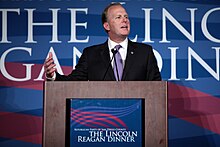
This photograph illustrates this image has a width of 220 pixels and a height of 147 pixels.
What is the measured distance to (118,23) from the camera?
2119 millimetres

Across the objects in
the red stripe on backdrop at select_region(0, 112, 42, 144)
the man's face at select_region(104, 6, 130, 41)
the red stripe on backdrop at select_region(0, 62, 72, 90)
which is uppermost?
the man's face at select_region(104, 6, 130, 41)

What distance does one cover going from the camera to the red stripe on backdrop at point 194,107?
2.84m

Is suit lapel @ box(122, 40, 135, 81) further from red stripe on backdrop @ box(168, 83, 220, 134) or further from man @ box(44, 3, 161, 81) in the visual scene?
red stripe on backdrop @ box(168, 83, 220, 134)

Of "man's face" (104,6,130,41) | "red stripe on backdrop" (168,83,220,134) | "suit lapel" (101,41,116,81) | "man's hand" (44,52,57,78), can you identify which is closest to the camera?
"man's hand" (44,52,57,78)

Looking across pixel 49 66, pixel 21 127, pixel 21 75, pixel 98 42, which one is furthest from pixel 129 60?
pixel 21 127

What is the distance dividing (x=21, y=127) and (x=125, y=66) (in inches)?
52.6

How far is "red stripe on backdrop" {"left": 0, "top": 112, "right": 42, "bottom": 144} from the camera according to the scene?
2.92m

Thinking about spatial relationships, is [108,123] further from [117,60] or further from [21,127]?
[21,127]

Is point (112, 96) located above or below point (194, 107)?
above

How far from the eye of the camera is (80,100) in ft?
5.12

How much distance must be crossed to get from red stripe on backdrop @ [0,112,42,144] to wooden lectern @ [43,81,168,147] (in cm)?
→ 139

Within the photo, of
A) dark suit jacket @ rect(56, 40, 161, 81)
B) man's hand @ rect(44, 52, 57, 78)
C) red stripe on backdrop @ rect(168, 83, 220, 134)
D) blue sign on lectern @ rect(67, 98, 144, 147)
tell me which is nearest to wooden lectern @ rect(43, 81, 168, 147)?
blue sign on lectern @ rect(67, 98, 144, 147)

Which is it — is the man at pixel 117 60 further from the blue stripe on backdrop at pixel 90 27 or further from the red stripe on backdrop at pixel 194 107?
the red stripe on backdrop at pixel 194 107

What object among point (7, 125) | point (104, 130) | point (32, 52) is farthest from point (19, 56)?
point (104, 130)
